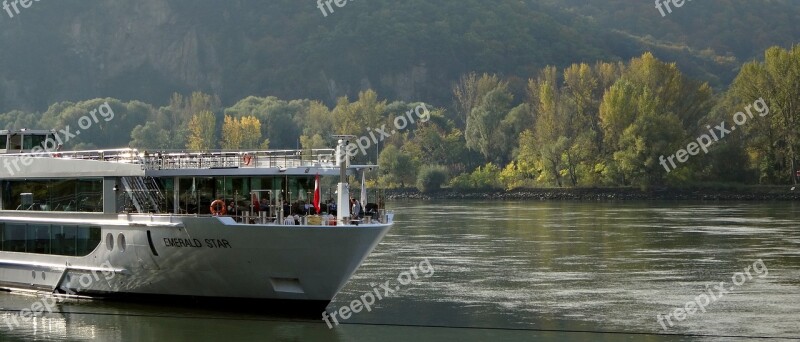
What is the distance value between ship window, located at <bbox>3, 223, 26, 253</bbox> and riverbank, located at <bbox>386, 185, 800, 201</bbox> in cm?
7751

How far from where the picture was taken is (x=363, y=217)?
98.9 feet

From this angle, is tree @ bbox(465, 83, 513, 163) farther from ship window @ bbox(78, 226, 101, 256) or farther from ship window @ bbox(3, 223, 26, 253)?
ship window @ bbox(78, 226, 101, 256)

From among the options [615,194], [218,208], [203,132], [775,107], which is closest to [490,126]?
[615,194]

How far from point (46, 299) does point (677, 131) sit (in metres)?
81.8

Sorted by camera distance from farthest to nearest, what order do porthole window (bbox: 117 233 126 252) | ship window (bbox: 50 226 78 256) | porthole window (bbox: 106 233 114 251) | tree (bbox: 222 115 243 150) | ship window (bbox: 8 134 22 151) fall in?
tree (bbox: 222 115 243 150) < ship window (bbox: 8 134 22 151) < ship window (bbox: 50 226 78 256) < porthole window (bbox: 106 233 114 251) < porthole window (bbox: 117 233 126 252)

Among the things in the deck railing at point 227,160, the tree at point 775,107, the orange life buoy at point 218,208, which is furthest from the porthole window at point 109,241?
the tree at point 775,107

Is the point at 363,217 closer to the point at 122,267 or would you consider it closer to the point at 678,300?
the point at 122,267

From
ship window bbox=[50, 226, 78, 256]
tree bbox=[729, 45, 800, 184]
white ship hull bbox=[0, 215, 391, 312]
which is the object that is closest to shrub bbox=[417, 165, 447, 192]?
tree bbox=[729, 45, 800, 184]

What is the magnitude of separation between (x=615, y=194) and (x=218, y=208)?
88397 millimetres

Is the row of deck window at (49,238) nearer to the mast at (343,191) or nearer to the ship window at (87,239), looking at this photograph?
the ship window at (87,239)

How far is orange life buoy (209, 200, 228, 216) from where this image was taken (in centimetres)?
3064

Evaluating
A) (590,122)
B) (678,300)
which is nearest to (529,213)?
(590,122)

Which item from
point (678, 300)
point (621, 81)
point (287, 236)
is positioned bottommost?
point (678, 300)

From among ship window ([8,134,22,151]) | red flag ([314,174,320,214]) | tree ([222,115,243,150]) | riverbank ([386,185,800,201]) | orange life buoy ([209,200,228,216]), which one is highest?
tree ([222,115,243,150])
